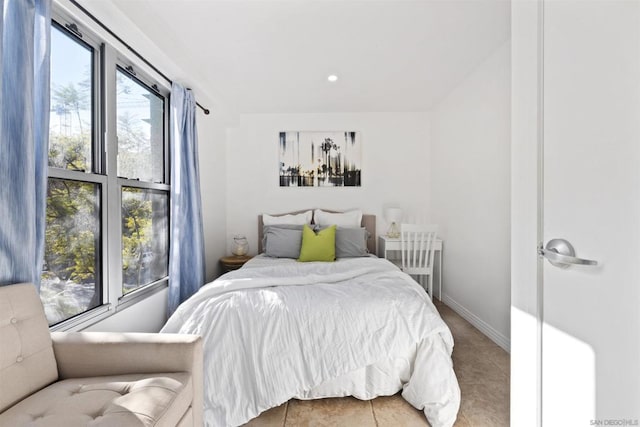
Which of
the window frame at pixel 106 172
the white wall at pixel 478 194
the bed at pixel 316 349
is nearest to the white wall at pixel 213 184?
the window frame at pixel 106 172

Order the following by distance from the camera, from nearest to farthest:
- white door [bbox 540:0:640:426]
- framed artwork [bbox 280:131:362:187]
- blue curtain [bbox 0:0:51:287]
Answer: white door [bbox 540:0:640:426] → blue curtain [bbox 0:0:51:287] → framed artwork [bbox 280:131:362:187]

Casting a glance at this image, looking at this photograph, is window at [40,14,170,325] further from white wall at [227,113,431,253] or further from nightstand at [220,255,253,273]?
white wall at [227,113,431,253]

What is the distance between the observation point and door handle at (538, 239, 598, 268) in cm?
72

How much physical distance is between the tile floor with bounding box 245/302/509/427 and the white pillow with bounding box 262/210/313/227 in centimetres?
226

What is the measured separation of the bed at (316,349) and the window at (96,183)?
632 millimetres

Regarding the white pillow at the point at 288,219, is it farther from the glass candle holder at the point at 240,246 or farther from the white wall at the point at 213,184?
the white wall at the point at 213,184

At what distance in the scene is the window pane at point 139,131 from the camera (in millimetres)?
2182

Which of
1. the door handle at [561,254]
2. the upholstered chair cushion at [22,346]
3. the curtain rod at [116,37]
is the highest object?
the curtain rod at [116,37]

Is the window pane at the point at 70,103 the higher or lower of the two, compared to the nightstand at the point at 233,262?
higher

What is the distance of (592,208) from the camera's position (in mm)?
713

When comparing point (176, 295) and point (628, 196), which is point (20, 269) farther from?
point (628, 196)

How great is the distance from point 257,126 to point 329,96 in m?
1.19

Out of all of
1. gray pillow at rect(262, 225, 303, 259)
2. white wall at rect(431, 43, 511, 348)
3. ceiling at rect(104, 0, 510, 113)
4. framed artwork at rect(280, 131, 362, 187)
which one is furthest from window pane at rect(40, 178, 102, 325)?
white wall at rect(431, 43, 511, 348)

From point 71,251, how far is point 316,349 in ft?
5.09
